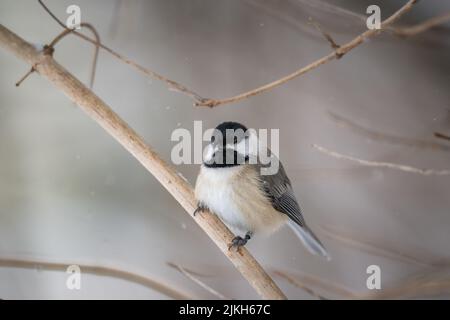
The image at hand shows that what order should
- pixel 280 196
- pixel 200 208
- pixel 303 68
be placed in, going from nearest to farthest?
pixel 303 68 → pixel 200 208 → pixel 280 196

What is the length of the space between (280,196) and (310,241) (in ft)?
0.48

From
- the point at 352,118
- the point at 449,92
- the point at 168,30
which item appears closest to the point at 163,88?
the point at 168,30

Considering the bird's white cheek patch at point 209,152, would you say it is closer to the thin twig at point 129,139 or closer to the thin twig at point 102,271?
the thin twig at point 129,139

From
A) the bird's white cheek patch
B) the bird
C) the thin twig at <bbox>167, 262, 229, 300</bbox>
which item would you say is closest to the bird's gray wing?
the bird

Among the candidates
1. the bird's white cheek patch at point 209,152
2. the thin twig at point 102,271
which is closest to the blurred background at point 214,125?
the thin twig at point 102,271

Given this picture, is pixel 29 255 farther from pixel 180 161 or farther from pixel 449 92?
pixel 449 92

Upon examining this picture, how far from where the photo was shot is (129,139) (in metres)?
1.06

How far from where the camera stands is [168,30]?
1448 millimetres

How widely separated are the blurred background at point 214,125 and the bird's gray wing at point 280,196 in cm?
7

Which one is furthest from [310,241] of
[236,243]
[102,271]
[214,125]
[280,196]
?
[102,271]

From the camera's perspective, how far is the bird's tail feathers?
129cm

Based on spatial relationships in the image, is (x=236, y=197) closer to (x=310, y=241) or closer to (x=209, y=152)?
(x=209, y=152)

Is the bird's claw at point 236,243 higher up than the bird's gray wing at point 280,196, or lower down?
lower down

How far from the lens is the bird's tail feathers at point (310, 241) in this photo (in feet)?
4.24
